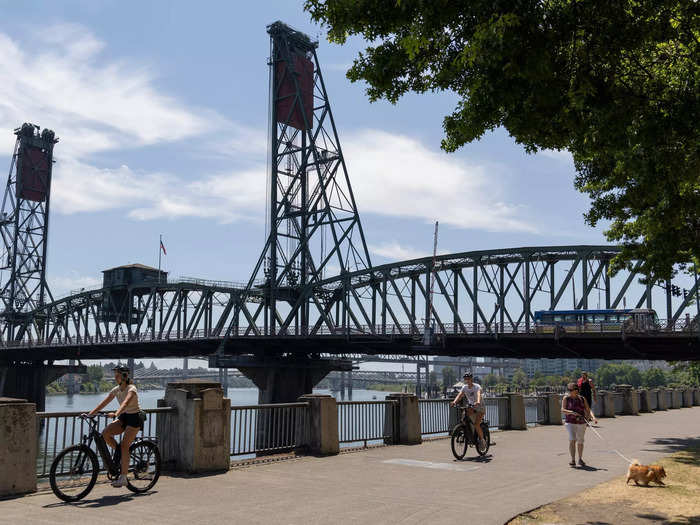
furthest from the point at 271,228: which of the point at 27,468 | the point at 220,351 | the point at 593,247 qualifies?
the point at 27,468

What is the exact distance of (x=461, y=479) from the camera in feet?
45.9

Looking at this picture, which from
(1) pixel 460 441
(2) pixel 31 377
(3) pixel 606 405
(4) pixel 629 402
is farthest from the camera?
(2) pixel 31 377

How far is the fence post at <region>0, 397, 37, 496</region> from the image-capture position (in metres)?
11.2

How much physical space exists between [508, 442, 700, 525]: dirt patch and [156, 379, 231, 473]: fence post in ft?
21.6

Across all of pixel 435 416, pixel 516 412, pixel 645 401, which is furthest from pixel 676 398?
pixel 435 416

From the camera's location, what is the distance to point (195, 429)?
1416 cm

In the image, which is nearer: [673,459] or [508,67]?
[508,67]

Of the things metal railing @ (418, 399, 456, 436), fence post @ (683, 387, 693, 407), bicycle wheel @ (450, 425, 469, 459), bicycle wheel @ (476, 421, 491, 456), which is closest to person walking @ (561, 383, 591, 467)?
bicycle wheel @ (476, 421, 491, 456)

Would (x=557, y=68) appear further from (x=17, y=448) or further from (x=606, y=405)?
(x=606, y=405)

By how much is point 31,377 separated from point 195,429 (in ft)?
346

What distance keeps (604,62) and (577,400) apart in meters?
7.90

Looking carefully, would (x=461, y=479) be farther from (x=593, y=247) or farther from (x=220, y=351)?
(x=220, y=351)

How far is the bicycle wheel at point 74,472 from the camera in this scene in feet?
35.7

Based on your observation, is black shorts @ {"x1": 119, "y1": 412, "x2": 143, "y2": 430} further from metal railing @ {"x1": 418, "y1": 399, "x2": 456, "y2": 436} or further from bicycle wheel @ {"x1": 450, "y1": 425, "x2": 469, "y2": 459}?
metal railing @ {"x1": 418, "y1": 399, "x2": 456, "y2": 436}
